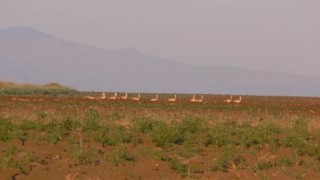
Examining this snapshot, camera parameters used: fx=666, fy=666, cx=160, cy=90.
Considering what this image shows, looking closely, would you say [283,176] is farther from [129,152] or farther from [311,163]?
[129,152]

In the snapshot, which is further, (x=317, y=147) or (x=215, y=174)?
(x=317, y=147)

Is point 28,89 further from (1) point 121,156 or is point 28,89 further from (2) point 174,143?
(1) point 121,156

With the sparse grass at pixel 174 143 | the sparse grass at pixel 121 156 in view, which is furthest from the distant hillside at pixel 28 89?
the sparse grass at pixel 121 156

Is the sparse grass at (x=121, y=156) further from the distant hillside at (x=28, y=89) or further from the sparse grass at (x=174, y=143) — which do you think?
the distant hillside at (x=28, y=89)

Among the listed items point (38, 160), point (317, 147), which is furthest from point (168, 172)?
point (317, 147)

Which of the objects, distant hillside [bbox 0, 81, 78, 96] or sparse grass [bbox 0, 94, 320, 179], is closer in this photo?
sparse grass [bbox 0, 94, 320, 179]

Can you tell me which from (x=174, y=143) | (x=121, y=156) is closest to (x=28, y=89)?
(x=174, y=143)

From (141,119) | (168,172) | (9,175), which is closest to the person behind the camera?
(9,175)

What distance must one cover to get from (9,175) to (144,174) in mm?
3469

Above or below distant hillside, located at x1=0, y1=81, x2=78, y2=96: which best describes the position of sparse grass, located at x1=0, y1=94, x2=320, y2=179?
below

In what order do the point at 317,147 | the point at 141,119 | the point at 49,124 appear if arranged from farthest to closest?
the point at 141,119, the point at 49,124, the point at 317,147

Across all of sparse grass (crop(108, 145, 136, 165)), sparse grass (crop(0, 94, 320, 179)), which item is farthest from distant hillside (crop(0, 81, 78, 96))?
sparse grass (crop(108, 145, 136, 165))

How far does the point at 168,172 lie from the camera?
58.4 feet

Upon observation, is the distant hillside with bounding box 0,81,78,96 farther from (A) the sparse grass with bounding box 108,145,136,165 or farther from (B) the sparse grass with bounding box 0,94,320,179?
(A) the sparse grass with bounding box 108,145,136,165
